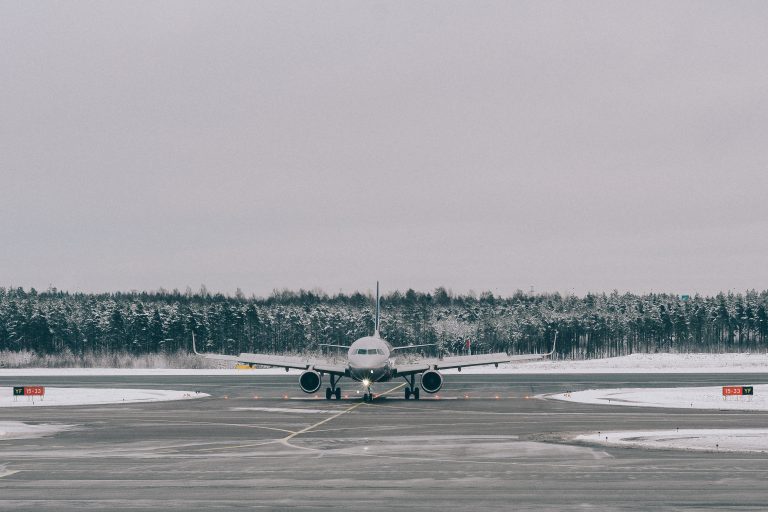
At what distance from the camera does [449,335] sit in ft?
646

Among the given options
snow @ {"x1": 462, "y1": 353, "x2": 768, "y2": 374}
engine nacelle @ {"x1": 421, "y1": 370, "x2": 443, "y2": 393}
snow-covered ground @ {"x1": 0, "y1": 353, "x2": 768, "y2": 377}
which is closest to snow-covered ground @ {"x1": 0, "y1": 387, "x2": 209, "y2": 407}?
engine nacelle @ {"x1": 421, "y1": 370, "x2": 443, "y2": 393}

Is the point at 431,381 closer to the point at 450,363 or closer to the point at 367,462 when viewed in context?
the point at 450,363

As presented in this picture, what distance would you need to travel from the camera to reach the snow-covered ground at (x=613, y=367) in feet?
327

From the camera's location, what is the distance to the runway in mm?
20375

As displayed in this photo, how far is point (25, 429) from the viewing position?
1487 inches

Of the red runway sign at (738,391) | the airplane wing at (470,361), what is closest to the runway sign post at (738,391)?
the red runway sign at (738,391)

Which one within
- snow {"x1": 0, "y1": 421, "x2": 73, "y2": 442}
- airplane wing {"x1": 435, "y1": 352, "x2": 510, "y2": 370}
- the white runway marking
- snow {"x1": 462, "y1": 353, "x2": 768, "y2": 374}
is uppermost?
airplane wing {"x1": 435, "y1": 352, "x2": 510, "y2": 370}

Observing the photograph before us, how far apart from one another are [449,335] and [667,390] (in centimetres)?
13584

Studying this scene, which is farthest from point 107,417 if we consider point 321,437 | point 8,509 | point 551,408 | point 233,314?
point 233,314

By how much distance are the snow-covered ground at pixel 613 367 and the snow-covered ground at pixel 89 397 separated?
110ft

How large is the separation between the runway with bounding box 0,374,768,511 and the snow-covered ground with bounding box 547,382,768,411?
3285 mm

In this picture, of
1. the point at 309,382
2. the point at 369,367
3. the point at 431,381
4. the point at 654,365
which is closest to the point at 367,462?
the point at 369,367

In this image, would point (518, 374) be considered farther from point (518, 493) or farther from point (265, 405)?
point (518, 493)

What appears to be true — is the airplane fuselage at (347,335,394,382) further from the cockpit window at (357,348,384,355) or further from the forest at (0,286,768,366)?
the forest at (0,286,768,366)
